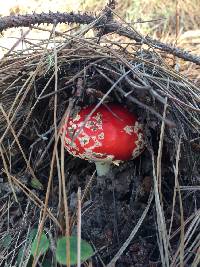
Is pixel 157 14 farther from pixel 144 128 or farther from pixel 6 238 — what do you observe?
pixel 6 238

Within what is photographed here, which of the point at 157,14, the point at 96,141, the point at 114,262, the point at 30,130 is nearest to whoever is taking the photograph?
the point at 114,262

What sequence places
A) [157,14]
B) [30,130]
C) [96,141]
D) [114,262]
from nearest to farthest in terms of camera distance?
[114,262] < [96,141] < [30,130] < [157,14]

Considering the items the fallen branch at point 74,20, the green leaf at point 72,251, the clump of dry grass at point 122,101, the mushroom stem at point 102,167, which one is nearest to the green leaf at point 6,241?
the clump of dry grass at point 122,101

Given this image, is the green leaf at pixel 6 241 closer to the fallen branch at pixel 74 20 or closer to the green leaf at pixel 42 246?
the green leaf at pixel 42 246

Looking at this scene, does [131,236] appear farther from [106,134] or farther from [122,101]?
[122,101]

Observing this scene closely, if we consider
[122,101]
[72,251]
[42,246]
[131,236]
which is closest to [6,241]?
[42,246]

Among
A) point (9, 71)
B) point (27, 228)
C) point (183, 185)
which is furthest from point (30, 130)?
point (183, 185)

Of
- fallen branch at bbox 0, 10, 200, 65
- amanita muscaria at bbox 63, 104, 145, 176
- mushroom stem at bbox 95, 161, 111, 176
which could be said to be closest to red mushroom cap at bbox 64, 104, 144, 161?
amanita muscaria at bbox 63, 104, 145, 176

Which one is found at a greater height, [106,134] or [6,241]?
[106,134]
